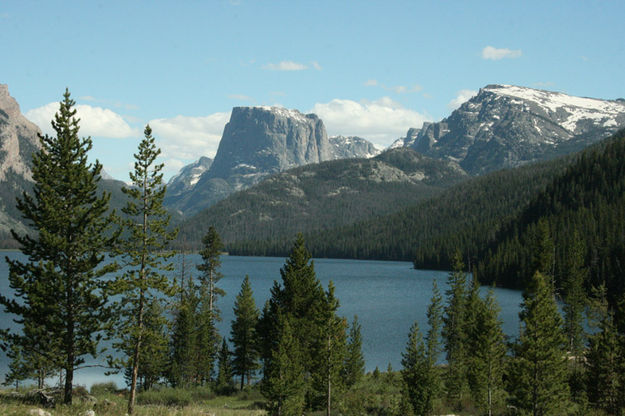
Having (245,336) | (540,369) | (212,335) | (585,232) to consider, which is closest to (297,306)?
(245,336)

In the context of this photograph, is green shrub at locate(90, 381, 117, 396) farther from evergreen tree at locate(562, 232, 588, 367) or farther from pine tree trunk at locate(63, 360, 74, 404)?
evergreen tree at locate(562, 232, 588, 367)

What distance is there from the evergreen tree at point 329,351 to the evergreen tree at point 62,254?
1761 cm

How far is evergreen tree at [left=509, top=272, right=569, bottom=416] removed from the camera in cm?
3944

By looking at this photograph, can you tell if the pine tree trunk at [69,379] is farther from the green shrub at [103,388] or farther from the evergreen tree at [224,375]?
the evergreen tree at [224,375]

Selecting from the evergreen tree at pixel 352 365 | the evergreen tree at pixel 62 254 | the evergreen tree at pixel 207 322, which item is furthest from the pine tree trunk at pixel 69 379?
the evergreen tree at pixel 352 365

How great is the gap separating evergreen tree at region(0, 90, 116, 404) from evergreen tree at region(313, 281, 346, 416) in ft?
57.8

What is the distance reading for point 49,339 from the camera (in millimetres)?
30062

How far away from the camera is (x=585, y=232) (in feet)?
486

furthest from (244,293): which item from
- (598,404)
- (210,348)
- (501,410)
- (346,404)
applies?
(598,404)

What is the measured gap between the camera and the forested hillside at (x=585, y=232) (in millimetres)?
119375

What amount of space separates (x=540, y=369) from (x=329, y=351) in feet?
52.4

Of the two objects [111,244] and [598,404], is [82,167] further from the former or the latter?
[598,404]

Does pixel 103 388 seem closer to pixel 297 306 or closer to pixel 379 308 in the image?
pixel 297 306

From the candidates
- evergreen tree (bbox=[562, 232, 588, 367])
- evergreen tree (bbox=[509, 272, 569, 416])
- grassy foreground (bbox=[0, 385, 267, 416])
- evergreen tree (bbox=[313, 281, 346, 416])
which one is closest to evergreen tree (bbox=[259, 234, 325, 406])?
evergreen tree (bbox=[313, 281, 346, 416])
